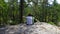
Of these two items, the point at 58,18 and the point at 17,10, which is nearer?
the point at 17,10

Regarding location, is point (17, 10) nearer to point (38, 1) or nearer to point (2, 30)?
point (38, 1)

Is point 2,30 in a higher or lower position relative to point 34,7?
lower

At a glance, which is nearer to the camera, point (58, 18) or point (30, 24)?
point (30, 24)

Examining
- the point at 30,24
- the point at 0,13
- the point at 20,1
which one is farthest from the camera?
the point at 20,1

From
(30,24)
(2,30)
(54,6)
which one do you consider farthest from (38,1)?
(2,30)

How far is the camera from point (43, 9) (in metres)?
7.84

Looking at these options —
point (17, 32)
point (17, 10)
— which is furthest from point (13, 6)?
point (17, 32)

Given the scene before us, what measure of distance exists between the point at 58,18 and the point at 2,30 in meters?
4.08

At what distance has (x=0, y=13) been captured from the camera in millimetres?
6621

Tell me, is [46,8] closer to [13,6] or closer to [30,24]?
[13,6]

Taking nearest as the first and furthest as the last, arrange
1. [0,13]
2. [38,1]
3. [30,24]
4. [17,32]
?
[17,32]
[30,24]
[0,13]
[38,1]

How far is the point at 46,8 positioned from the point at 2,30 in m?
3.57

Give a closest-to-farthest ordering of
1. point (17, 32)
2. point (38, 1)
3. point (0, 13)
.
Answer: point (17, 32) < point (0, 13) < point (38, 1)

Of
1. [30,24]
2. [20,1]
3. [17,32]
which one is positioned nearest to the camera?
[17,32]
